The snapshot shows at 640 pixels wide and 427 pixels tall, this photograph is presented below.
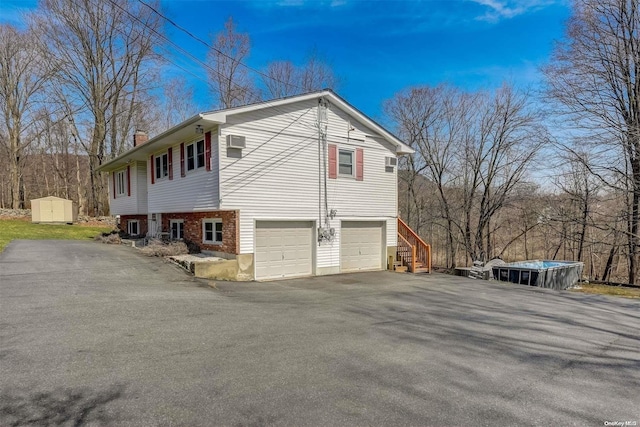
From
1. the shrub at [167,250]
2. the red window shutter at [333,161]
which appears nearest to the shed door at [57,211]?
the shrub at [167,250]

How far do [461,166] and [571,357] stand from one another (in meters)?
20.3

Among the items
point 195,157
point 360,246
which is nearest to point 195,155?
point 195,157

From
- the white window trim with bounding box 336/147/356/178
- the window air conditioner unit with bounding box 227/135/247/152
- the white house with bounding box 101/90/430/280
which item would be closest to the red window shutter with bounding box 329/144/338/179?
the white house with bounding box 101/90/430/280

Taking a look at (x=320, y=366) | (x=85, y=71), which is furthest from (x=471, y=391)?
(x=85, y=71)

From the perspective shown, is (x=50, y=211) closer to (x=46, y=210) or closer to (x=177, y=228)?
(x=46, y=210)

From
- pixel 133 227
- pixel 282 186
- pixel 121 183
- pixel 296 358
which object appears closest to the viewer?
pixel 296 358

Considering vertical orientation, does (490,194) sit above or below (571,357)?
above

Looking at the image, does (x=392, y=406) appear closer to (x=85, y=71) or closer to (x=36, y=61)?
(x=85, y=71)

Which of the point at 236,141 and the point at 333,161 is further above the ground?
the point at 236,141

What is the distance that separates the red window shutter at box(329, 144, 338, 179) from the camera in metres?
13.2

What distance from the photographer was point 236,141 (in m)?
11.0

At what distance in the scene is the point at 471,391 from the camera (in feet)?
12.6

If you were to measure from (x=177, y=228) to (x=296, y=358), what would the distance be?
38.6 feet

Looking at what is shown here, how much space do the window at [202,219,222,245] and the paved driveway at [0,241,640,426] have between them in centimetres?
336
